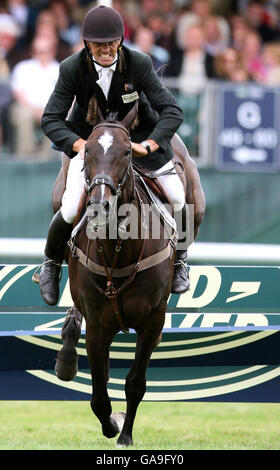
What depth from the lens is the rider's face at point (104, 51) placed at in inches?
208

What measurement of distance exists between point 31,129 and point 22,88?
485 mm

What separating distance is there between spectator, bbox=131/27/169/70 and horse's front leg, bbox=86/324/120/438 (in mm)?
6424

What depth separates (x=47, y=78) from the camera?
35.1ft

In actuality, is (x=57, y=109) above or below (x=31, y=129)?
above

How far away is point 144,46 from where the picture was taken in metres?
11.7

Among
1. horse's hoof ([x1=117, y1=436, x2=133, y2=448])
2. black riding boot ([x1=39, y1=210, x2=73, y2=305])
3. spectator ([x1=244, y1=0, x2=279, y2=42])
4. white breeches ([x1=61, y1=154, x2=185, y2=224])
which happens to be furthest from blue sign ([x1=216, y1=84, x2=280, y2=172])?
horse's hoof ([x1=117, y1=436, x2=133, y2=448])

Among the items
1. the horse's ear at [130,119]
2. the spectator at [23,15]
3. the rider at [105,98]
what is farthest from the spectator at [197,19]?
the horse's ear at [130,119]

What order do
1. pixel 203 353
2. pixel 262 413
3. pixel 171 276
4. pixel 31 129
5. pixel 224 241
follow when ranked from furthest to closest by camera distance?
1. pixel 224 241
2. pixel 31 129
3. pixel 262 413
4. pixel 203 353
5. pixel 171 276

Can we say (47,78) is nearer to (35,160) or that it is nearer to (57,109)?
(35,160)

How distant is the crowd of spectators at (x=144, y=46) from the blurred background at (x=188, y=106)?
0.05 feet

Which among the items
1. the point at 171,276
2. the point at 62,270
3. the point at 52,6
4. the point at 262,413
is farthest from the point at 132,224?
the point at 52,6

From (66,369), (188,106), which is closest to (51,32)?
(188,106)

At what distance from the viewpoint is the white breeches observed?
5758 millimetres

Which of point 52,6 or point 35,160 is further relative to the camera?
point 52,6
